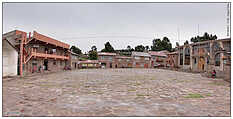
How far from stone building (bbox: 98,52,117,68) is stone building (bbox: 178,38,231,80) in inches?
670

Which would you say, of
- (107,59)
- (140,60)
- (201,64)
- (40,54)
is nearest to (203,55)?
(201,64)

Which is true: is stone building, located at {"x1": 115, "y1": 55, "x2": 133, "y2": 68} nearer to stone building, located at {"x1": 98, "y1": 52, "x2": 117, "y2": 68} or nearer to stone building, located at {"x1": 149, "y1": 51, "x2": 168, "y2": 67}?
stone building, located at {"x1": 98, "y1": 52, "x2": 117, "y2": 68}

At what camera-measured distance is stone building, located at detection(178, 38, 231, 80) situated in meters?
21.0

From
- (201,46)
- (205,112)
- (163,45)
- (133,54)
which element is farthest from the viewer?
(163,45)

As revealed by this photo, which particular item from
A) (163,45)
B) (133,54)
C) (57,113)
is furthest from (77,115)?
(163,45)

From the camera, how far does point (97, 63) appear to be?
3847 cm

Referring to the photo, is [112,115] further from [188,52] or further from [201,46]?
[188,52]

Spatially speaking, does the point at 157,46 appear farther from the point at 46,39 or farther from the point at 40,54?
the point at 40,54

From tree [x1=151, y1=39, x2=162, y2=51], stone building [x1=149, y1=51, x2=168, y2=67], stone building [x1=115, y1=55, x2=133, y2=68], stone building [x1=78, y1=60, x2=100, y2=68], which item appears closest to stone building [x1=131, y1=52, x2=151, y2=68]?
stone building [x1=115, y1=55, x2=133, y2=68]

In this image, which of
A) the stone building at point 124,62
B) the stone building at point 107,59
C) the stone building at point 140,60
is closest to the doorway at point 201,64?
the stone building at point 140,60

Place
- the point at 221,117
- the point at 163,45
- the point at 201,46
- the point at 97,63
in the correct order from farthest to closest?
the point at 163,45
the point at 97,63
the point at 201,46
the point at 221,117

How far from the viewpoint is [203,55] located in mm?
24625

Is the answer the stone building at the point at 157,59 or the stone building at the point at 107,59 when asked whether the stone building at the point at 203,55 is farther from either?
the stone building at the point at 107,59

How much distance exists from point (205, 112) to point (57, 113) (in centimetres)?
334
